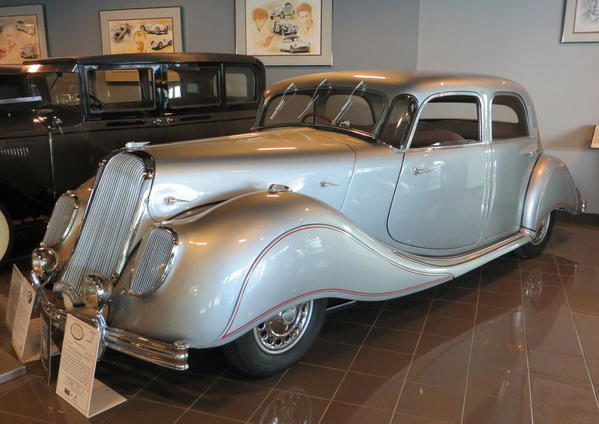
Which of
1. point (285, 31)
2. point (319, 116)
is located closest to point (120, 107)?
point (285, 31)

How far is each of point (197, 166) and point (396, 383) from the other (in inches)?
61.0

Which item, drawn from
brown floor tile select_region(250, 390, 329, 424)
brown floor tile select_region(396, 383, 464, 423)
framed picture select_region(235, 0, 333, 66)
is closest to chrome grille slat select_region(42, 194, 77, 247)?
brown floor tile select_region(250, 390, 329, 424)

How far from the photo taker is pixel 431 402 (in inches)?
106

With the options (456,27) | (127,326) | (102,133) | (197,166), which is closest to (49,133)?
(102,133)

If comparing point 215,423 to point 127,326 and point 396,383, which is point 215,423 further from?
point 396,383

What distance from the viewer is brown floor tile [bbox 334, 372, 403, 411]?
2691 millimetres

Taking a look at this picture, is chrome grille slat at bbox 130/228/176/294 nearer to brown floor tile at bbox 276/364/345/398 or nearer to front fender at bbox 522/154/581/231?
brown floor tile at bbox 276/364/345/398

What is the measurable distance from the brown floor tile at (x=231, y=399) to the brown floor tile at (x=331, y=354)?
0.41 meters

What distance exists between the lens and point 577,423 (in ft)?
8.32

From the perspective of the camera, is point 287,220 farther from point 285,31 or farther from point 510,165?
point 285,31

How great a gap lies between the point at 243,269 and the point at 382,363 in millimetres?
1150

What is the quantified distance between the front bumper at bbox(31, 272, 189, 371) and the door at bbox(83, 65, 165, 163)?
10.00 feet

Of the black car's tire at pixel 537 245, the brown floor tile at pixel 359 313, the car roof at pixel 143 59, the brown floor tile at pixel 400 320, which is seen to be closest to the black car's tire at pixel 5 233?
the car roof at pixel 143 59

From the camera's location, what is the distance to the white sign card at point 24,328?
2.88 metres
